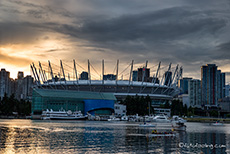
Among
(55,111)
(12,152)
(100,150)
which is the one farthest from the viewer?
(55,111)

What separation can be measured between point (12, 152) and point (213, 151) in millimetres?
34394

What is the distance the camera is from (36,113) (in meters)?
197

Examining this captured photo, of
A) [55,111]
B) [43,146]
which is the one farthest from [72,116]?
[43,146]

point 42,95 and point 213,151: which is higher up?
point 42,95

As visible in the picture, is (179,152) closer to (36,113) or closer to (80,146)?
(80,146)

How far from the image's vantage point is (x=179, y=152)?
58688 millimetres

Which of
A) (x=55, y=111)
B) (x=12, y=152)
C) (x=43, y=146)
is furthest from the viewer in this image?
(x=55, y=111)

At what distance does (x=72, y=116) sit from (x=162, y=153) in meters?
144

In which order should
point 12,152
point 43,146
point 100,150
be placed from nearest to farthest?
point 12,152 < point 100,150 < point 43,146

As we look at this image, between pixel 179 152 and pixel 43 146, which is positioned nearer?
pixel 179 152

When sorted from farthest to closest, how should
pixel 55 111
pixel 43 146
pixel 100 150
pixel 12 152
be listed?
pixel 55 111 → pixel 43 146 → pixel 100 150 → pixel 12 152

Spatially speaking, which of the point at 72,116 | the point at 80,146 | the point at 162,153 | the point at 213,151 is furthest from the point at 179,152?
the point at 72,116

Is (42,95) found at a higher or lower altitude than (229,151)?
higher

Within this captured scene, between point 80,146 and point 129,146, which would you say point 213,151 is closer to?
point 129,146
